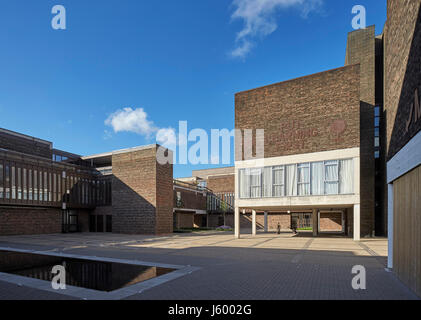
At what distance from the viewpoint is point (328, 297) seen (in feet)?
20.5

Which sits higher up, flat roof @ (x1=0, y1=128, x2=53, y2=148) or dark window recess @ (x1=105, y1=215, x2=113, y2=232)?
flat roof @ (x1=0, y1=128, x2=53, y2=148)

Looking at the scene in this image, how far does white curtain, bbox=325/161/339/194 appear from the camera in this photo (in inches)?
767

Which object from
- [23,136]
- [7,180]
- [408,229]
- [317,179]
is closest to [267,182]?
[317,179]

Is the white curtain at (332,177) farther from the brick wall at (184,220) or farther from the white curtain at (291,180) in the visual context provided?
the brick wall at (184,220)

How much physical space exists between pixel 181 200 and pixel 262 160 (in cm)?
2067

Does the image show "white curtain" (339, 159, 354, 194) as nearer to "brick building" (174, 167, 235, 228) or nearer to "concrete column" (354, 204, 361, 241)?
"concrete column" (354, 204, 361, 241)

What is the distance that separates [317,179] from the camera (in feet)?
65.9

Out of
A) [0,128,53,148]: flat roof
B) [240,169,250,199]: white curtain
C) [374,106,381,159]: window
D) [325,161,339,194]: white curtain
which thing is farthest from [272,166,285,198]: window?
[0,128,53,148]: flat roof

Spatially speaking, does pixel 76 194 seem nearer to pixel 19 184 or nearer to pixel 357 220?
pixel 19 184

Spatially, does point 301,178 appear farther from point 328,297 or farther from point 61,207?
point 61,207

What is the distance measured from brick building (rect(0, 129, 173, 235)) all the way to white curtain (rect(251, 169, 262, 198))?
1037 cm

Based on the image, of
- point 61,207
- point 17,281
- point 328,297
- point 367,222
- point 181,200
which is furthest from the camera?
point 181,200

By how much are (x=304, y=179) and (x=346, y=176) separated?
289 cm

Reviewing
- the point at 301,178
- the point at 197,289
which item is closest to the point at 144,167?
the point at 301,178
